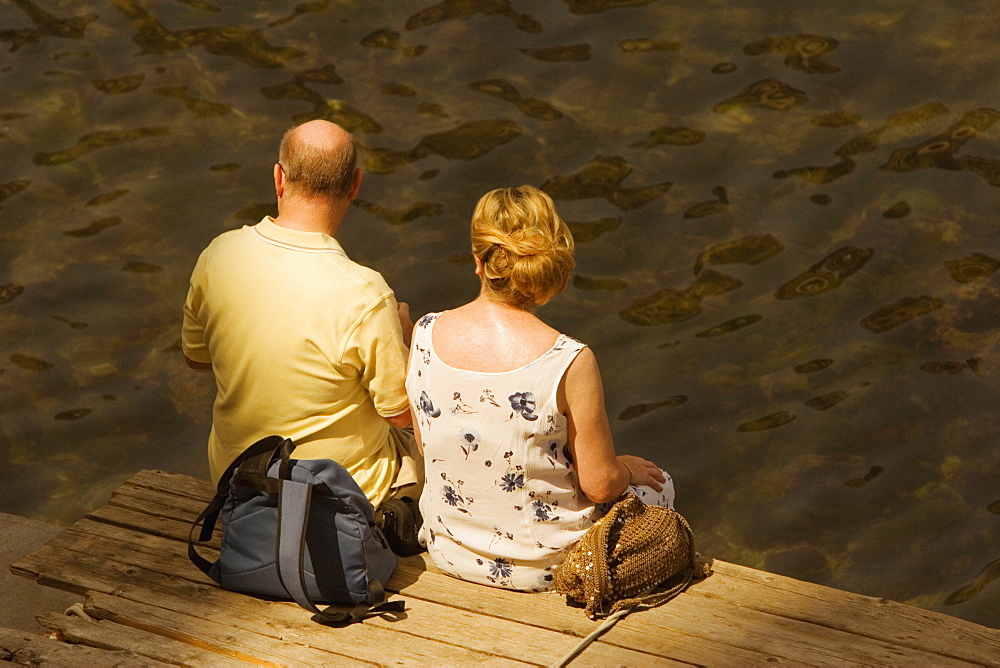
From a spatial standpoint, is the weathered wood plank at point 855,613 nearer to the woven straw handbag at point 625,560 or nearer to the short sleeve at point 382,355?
the woven straw handbag at point 625,560

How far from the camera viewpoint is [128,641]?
359 centimetres

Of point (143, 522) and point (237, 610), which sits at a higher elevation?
point (237, 610)

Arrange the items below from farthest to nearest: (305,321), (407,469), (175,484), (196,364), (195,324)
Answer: (175,484)
(196,364)
(407,469)
(195,324)
(305,321)

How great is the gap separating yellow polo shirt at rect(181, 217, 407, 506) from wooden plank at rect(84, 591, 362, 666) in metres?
0.63

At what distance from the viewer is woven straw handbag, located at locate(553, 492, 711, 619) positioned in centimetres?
361

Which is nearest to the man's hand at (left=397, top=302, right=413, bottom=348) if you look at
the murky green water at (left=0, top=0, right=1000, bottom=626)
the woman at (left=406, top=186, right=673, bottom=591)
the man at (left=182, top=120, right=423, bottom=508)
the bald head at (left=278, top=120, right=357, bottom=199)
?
the man at (left=182, top=120, right=423, bottom=508)

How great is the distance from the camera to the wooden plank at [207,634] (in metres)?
3.50

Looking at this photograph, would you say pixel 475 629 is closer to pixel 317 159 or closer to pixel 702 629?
pixel 702 629

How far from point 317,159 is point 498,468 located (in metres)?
1.17

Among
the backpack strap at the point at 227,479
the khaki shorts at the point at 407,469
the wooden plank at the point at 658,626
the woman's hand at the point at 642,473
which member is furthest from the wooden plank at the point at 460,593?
the woman's hand at the point at 642,473

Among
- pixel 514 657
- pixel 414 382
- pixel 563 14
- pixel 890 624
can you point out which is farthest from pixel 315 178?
pixel 563 14

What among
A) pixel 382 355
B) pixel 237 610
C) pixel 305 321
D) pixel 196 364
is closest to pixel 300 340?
pixel 305 321

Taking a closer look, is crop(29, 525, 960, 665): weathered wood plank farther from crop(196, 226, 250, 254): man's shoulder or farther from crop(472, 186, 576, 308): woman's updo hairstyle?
crop(196, 226, 250, 254): man's shoulder

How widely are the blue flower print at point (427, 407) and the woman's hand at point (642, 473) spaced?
2.24ft
